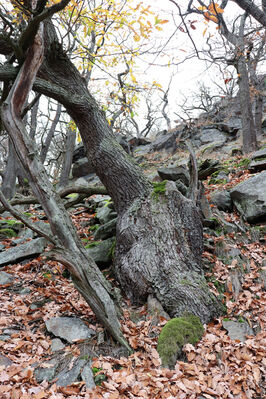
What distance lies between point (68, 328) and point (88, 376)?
82cm

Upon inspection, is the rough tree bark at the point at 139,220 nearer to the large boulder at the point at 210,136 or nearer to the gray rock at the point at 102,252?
the gray rock at the point at 102,252

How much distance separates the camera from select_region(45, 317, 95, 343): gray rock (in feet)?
10.8

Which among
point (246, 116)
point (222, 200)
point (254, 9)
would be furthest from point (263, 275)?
point (246, 116)

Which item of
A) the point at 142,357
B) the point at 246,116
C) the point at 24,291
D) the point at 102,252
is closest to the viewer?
the point at 142,357

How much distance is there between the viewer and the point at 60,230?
3.43 meters

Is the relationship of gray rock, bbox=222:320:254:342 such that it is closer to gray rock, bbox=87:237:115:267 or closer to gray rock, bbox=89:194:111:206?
gray rock, bbox=87:237:115:267

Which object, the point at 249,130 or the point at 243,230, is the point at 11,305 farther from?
the point at 249,130

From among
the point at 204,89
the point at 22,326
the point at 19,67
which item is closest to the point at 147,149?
the point at 204,89

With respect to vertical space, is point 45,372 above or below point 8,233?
below

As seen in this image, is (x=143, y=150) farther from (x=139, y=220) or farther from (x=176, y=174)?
(x=139, y=220)

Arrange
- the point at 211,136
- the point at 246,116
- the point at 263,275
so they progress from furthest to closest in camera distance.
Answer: the point at 211,136, the point at 246,116, the point at 263,275

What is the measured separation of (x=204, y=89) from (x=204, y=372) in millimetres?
27809

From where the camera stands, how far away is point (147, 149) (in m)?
21.7

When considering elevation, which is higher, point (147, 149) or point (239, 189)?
point (147, 149)
